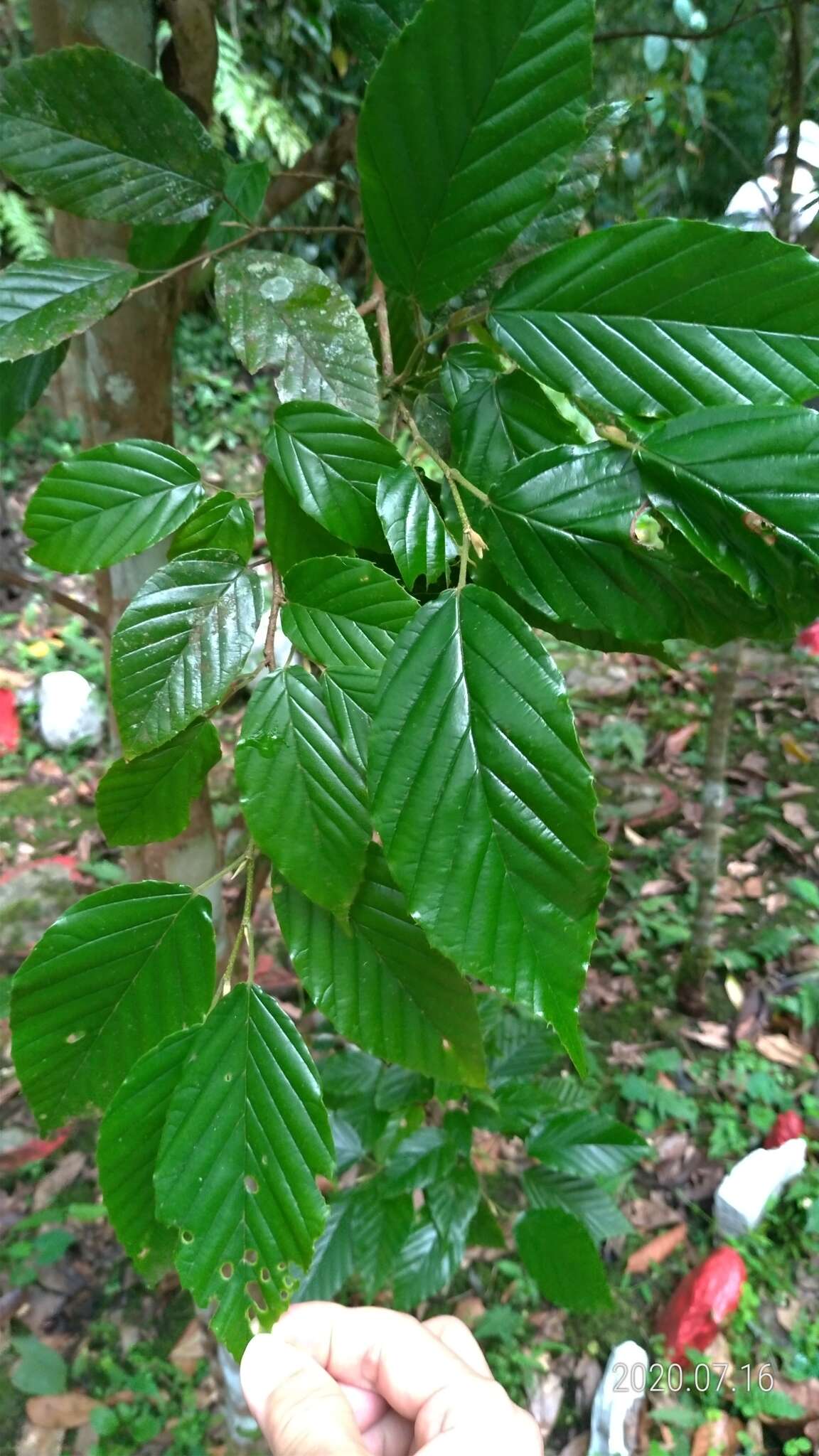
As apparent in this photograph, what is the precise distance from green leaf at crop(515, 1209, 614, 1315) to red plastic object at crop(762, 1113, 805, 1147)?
692mm

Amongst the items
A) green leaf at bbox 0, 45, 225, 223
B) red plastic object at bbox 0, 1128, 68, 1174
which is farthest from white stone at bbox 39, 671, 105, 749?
green leaf at bbox 0, 45, 225, 223

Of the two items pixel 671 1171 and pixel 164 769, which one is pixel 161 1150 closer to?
pixel 164 769

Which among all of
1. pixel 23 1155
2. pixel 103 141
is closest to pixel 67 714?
pixel 23 1155

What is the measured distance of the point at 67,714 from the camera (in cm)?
242

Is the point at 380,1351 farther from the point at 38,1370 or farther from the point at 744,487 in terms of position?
the point at 38,1370

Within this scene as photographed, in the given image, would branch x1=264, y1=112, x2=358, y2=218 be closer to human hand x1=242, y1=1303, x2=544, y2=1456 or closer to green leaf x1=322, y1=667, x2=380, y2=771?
green leaf x1=322, y1=667, x2=380, y2=771

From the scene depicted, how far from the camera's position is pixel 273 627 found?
452 millimetres

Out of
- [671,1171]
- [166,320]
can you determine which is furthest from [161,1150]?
[671,1171]

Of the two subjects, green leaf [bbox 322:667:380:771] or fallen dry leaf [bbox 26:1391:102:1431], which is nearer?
green leaf [bbox 322:667:380:771]

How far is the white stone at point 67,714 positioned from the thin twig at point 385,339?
6.86ft

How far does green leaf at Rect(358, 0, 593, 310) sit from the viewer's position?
13.5 inches

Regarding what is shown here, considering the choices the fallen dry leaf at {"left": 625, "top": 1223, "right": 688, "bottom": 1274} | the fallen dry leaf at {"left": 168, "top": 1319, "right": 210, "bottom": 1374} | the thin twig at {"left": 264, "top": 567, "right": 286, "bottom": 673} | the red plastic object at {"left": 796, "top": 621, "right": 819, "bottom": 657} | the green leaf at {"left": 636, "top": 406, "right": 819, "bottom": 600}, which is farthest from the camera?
the red plastic object at {"left": 796, "top": 621, "right": 819, "bottom": 657}

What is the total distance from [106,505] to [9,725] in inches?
85.5

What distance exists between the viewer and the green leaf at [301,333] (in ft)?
1.52
